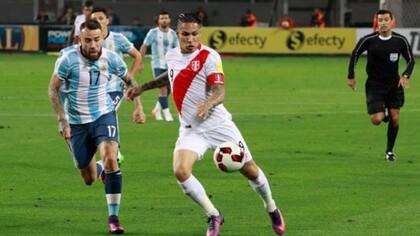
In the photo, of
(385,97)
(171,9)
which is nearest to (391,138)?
(385,97)

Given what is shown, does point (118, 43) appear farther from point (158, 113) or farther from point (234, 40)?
point (234, 40)

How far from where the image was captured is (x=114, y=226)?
42.8 ft

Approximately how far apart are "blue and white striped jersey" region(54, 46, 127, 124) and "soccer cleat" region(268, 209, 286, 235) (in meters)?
2.34

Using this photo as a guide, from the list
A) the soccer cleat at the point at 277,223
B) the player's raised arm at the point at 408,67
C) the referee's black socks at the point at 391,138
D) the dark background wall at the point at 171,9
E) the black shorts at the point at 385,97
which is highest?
the player's raised arm at the point at 408,67

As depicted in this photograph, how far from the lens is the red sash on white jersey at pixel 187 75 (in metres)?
13.0

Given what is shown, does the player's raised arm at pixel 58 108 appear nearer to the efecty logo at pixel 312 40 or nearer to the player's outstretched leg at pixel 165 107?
the player's outstretched leg at pixel 165 107

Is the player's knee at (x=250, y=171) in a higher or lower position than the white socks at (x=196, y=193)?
higher

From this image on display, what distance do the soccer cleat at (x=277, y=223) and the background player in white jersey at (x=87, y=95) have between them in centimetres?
180

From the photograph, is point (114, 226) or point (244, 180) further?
point (244, 180)

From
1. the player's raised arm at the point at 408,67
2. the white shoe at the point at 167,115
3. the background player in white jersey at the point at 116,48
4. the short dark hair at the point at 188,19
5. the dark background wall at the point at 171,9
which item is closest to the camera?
the short dark hair at the point at 188,19

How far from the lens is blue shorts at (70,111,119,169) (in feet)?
45.5

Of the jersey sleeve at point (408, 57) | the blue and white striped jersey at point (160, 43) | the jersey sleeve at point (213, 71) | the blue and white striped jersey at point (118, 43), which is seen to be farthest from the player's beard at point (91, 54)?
the blue and white striped jersey at point (160, 43)

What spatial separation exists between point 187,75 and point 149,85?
26.1 inches

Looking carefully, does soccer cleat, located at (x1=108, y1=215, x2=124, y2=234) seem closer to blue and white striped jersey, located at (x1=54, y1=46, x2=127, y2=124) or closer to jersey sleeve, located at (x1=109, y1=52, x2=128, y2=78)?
blue and white striped jersey, located at (x1=54, y1=46, x2=127, y2=124)
